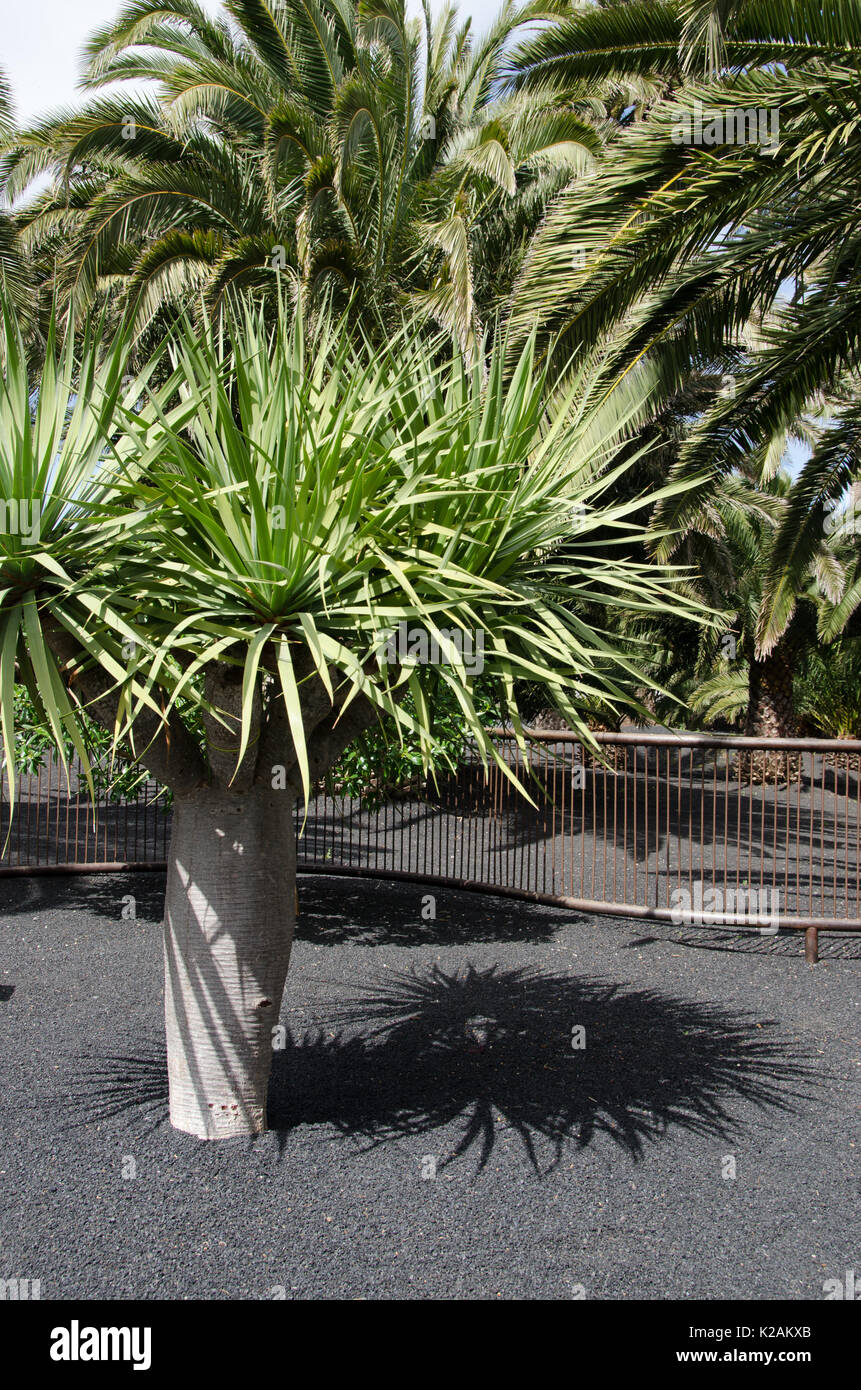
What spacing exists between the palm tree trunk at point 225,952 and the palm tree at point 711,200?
3.27 meters

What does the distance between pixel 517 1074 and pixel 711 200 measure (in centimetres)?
515

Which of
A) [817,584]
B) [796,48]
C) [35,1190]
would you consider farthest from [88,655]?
[817,584]

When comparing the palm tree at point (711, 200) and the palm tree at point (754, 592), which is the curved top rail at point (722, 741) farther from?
the palm tree at point (754, 592)

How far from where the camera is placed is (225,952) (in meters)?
4.05

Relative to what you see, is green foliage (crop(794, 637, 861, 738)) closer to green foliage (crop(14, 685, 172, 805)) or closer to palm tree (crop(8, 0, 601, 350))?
palm tree (crop(8, 0, 601, 350))

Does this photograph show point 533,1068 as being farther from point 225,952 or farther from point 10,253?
point 10,253

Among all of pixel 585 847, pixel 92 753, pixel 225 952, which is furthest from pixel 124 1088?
pixel 585 847

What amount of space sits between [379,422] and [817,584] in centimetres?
1595

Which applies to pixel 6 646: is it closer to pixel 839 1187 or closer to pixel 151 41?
pixel 839 1187

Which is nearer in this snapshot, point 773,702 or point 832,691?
point 773,702

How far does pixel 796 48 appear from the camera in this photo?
18.1ft

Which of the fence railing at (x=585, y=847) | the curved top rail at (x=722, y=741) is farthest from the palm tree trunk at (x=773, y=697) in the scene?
the curved top rail at (x=722, y=741)

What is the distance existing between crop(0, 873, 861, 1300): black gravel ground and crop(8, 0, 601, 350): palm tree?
5882 millimetres

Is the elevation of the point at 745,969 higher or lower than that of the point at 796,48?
lower
